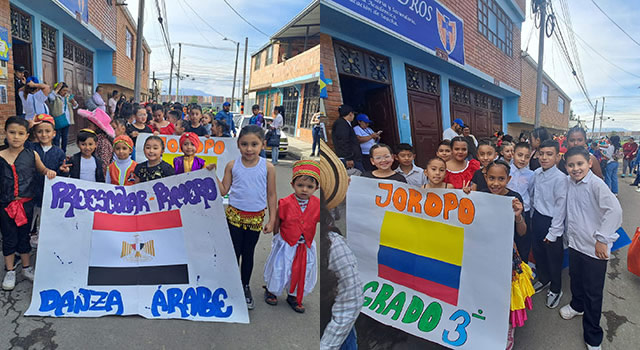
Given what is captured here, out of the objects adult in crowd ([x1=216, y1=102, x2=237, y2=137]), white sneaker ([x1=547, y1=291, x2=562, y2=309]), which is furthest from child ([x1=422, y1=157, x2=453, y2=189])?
adult in crowd ([x1=216, y1=102, x2=237, y2=137])

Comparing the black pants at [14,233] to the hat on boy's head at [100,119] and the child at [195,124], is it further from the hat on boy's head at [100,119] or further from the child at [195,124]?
the child at [195,124]

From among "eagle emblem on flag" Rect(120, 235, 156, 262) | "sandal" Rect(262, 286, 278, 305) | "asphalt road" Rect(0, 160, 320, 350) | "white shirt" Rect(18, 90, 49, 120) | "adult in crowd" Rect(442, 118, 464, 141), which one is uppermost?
"white shirt" Rect(18, 90, 49, 120)

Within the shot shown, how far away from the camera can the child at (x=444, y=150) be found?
3.74 ft

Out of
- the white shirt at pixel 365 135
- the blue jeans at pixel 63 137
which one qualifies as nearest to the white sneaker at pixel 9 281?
the blue jeans at pixel 63 137

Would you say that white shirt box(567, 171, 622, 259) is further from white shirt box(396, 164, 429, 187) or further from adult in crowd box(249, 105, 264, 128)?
adult in crowd box(249, 105, 264, 128)

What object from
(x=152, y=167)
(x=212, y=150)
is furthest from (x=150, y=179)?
(x=212, y=150)

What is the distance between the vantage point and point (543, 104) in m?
1.23

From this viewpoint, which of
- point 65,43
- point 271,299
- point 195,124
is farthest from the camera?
point 195,124

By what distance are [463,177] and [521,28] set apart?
525 millimetres

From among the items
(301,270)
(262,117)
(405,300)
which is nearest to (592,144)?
(405,300)

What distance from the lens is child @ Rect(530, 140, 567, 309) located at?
1.08 meters

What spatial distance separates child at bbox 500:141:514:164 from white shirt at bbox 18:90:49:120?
2.09 metres

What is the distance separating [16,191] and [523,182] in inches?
88.3

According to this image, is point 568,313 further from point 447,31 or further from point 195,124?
point 195,124
